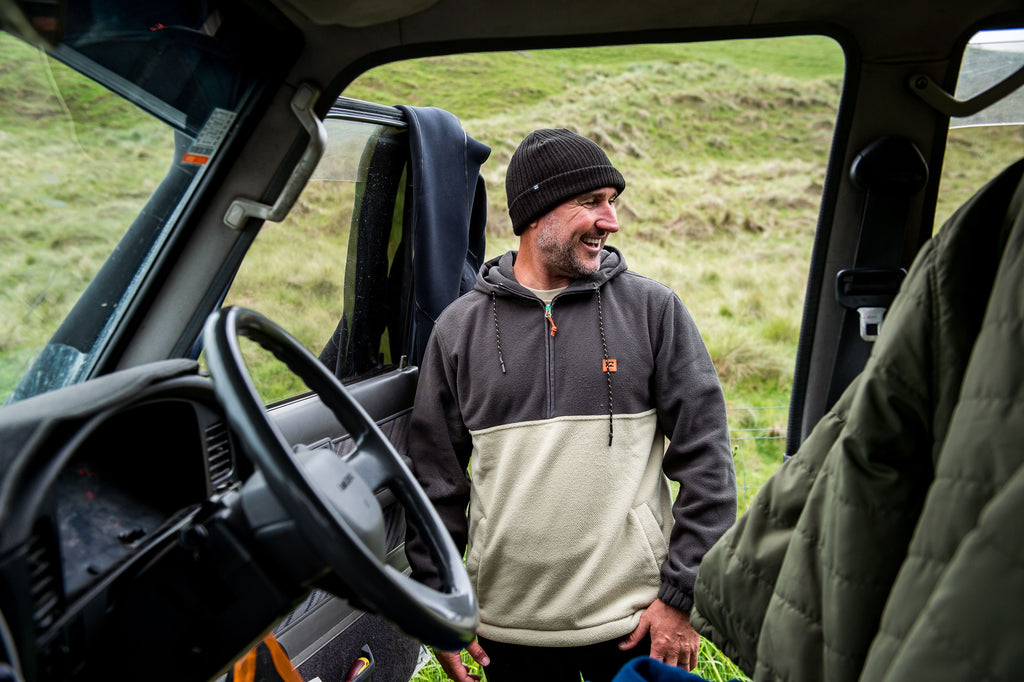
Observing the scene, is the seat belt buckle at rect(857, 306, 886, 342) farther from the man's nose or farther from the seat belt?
the man's nose

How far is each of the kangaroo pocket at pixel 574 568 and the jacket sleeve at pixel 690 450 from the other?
2.8 inches

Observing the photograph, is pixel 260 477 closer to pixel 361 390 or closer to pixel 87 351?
pixel 87 351

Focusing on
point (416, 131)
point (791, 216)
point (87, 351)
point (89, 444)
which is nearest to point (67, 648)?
point (89, 444)

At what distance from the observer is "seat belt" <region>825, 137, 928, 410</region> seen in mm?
1886

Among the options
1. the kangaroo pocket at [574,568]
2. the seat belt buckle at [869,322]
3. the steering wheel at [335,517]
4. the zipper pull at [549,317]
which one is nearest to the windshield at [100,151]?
the steering wheel at [335,517]

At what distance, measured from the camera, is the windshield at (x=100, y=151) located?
133 cm

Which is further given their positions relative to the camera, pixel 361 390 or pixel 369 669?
pixel 361 390

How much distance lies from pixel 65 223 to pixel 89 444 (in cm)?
54

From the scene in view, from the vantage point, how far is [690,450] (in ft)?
6.64

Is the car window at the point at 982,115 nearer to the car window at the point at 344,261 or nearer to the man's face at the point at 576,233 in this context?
the man's face at the point at 576,233

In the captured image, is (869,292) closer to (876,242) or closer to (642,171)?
(876,242)

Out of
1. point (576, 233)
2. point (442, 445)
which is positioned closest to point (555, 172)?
point (576, 233)

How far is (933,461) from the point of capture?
2.86 feet

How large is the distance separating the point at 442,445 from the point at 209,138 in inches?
39.5
